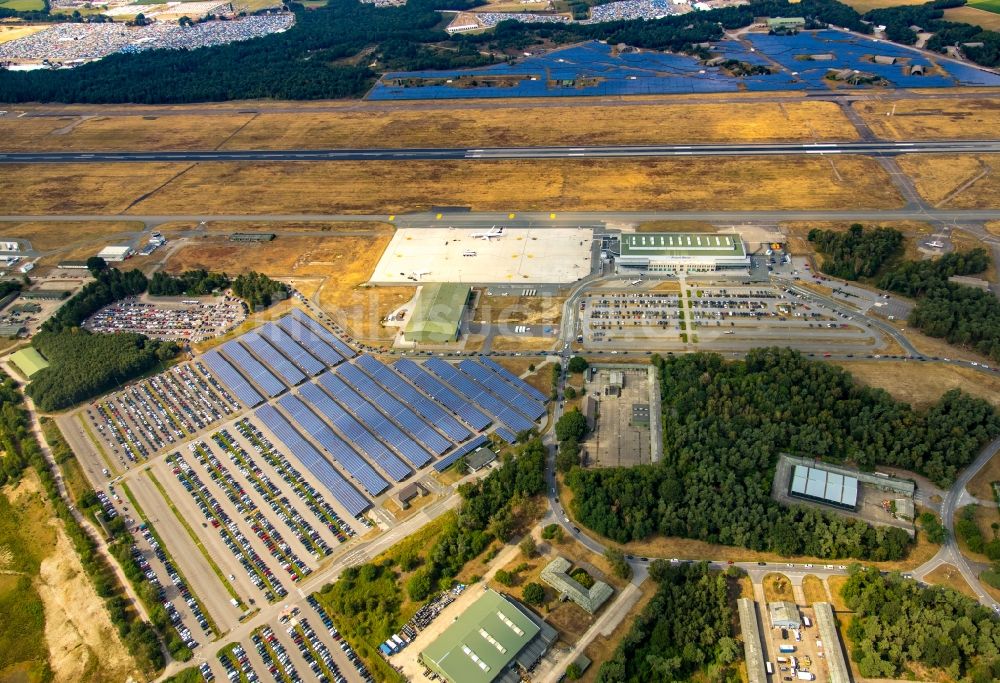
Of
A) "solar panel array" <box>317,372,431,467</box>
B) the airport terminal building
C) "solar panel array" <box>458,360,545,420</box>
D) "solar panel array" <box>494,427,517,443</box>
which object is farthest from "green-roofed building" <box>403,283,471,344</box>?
the airport terminal building

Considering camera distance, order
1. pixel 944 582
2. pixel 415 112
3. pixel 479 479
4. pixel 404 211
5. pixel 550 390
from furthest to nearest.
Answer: pixel 415 112 < pixel 404 211 < pixel 550 390 < pixel 479 479 < pixel 944 582

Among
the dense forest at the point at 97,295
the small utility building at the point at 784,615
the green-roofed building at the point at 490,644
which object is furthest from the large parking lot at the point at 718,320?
the dense forest at the point at 97,295

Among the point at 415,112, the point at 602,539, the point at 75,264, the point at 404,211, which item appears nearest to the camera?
the point at 602,539

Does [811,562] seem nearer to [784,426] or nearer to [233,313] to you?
[784,426]

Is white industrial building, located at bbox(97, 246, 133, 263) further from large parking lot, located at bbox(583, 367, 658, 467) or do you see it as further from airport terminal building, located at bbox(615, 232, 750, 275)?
large parking lot, located at bbox(583, 367, 658, 467)

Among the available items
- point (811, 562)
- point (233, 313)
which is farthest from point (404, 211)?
point (811, 562)

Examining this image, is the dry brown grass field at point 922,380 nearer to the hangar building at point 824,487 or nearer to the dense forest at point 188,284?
the hangar building at point 824,487

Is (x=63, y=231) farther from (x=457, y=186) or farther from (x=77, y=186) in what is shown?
(x=457, y=186)
